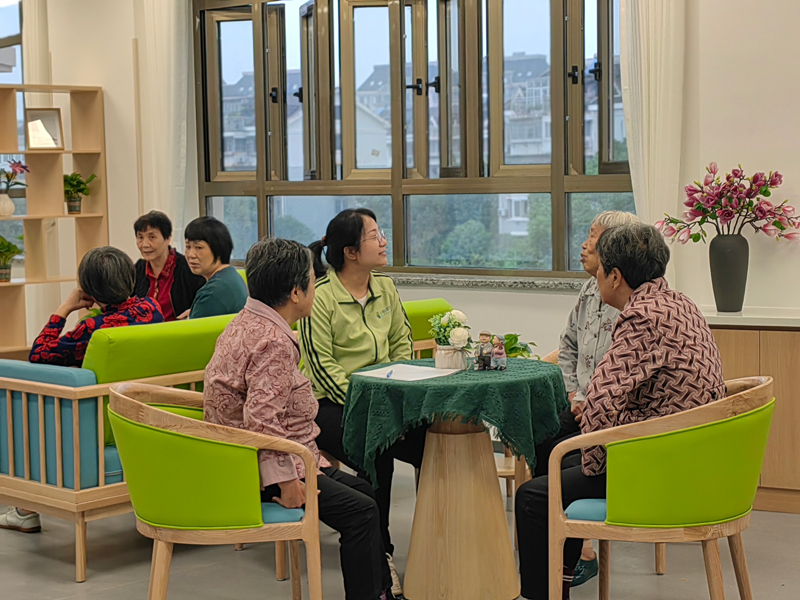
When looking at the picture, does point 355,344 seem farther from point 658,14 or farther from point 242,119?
point 242,119

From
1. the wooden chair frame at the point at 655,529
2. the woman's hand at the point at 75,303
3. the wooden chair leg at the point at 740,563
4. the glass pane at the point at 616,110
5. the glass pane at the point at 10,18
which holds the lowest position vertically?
the wooden chair leg at the point at 740,563

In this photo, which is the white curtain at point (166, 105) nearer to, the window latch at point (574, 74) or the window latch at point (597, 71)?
the window latch at point (574, 74)

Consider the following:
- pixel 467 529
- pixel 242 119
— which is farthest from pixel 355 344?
pixel 242 119

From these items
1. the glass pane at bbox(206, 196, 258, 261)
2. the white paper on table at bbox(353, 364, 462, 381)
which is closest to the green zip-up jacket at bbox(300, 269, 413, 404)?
the white paper on table at bbox(353, 364, 462, 381)

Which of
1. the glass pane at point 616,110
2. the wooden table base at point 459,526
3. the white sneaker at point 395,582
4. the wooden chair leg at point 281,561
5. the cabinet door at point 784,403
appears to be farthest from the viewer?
the glass pane at point 616,110

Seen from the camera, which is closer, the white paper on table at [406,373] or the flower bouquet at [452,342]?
the white paper on table at [406,373]

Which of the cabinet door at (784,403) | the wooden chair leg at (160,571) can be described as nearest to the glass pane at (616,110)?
the cabinet door at (784,403)

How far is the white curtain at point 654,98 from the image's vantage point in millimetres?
5031

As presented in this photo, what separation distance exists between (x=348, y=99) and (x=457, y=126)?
89 centimetres

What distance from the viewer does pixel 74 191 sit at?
7473 millimetres

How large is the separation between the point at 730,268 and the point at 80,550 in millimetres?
3176

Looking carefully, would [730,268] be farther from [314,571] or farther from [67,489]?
[67,489]

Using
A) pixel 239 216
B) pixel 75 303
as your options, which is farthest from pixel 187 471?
pixel 239 216

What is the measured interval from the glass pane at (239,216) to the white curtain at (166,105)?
0.90 feet
